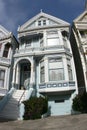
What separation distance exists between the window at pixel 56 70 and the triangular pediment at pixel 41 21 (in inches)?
239

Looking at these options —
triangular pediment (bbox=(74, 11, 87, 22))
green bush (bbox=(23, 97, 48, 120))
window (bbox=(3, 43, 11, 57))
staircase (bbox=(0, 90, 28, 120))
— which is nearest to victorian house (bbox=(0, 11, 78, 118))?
staircase (bbox=(0, 90, 28, 120))

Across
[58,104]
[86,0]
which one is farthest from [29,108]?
[86,0]

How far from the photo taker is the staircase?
59.6 ft

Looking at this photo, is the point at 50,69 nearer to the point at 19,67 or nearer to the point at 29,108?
the point at 19,67

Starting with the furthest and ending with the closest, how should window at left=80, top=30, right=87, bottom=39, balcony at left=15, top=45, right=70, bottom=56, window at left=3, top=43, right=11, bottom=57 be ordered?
1. window at left=80, top=30, right=87, bottom=39
2. window at left=3, top=43, right=11, bottom=57
3. balcony at left=15, top=45, right=70, bottom=56

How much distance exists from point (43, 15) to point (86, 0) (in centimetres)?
887

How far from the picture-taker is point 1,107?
18656mm

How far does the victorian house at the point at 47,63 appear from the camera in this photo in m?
22.9

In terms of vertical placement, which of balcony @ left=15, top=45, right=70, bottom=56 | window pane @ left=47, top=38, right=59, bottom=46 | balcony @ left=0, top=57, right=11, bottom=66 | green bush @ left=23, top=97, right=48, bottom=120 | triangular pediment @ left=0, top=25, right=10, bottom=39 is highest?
triangular pediment @ left=0, top=25, right=10, bottom=39

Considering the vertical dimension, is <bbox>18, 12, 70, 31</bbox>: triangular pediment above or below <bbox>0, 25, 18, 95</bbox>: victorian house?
above

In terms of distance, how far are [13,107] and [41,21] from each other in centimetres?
1449

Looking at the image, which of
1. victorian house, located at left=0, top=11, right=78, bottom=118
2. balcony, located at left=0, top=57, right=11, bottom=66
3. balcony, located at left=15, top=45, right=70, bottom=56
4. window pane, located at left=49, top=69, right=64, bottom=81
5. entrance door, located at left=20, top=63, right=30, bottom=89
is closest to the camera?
victorian house, located at left=0, top=11, right=78, bottom=118

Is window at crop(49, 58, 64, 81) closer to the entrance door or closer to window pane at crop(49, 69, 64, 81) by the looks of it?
window pane at crop(49, 69, 64, 81)

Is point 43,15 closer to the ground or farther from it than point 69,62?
farther from it
